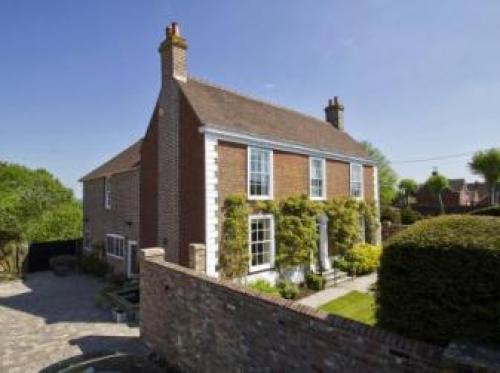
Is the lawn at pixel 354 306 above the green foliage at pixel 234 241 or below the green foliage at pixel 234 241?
below

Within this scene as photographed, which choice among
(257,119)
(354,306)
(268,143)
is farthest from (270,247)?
(257,119)

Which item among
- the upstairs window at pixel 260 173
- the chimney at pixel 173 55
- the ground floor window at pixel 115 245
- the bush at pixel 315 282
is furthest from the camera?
the ground floor window at pixel 115 245

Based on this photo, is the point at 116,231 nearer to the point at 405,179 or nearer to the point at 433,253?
the point at 433,253

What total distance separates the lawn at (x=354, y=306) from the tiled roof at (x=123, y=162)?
1177 cm

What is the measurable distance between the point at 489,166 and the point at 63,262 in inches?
1735

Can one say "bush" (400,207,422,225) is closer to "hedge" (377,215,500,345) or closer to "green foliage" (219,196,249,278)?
"green foliage" (219,196,249,278)

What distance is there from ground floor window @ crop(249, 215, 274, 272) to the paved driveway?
5.49 metres

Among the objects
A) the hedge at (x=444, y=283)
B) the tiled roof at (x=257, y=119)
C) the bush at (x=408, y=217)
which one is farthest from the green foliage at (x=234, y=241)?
the bush at (x=408, y=217)

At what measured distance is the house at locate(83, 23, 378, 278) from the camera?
1318 cm

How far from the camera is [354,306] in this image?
12969 millimetres

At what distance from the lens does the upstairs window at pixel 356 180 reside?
69.7ft

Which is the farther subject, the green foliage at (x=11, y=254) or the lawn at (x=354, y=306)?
the green foliage at (x=11, y=254)

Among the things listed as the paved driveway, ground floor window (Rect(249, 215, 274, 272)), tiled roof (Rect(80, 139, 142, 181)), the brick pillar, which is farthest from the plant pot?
tiled roof (Rect(80, 139, 142, 181))

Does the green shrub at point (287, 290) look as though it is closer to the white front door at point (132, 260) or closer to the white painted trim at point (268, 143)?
the white painted trim at point (268, 143)
